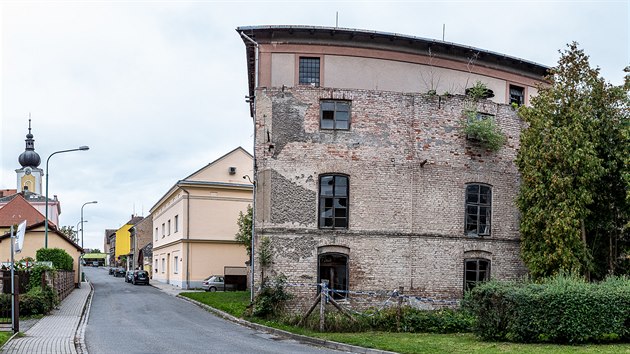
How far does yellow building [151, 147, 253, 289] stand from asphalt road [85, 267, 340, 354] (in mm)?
14935

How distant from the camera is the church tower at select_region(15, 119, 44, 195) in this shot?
305 ft

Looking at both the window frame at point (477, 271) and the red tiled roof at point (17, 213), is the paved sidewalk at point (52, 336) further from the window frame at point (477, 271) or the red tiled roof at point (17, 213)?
the red tiled roof at point (17, 213)

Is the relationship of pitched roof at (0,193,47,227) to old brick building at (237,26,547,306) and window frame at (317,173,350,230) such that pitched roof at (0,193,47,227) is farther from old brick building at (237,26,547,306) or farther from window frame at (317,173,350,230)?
window frame at (317,173,350,230)

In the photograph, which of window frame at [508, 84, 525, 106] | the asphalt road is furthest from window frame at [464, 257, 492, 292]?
the asphalt road

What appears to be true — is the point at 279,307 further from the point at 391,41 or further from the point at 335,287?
the point at 391,41

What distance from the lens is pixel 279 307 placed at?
2108 centimetres

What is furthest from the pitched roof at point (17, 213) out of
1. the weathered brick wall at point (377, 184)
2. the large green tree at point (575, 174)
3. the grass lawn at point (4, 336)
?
the large green tree at point (575, 174)

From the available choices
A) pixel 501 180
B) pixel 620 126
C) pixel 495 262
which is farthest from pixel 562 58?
pixel 495 262

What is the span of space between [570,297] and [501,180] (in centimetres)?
954

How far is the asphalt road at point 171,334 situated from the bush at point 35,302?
1.73 meters

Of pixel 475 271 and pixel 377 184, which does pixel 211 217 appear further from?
pixel 475 271

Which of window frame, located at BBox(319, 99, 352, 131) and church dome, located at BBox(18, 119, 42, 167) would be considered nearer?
window frame, located at BBox(319, 99, 352, 131)

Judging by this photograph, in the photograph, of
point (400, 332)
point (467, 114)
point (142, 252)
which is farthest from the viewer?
point (142, 252)

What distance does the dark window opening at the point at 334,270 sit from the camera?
22.1 metres
